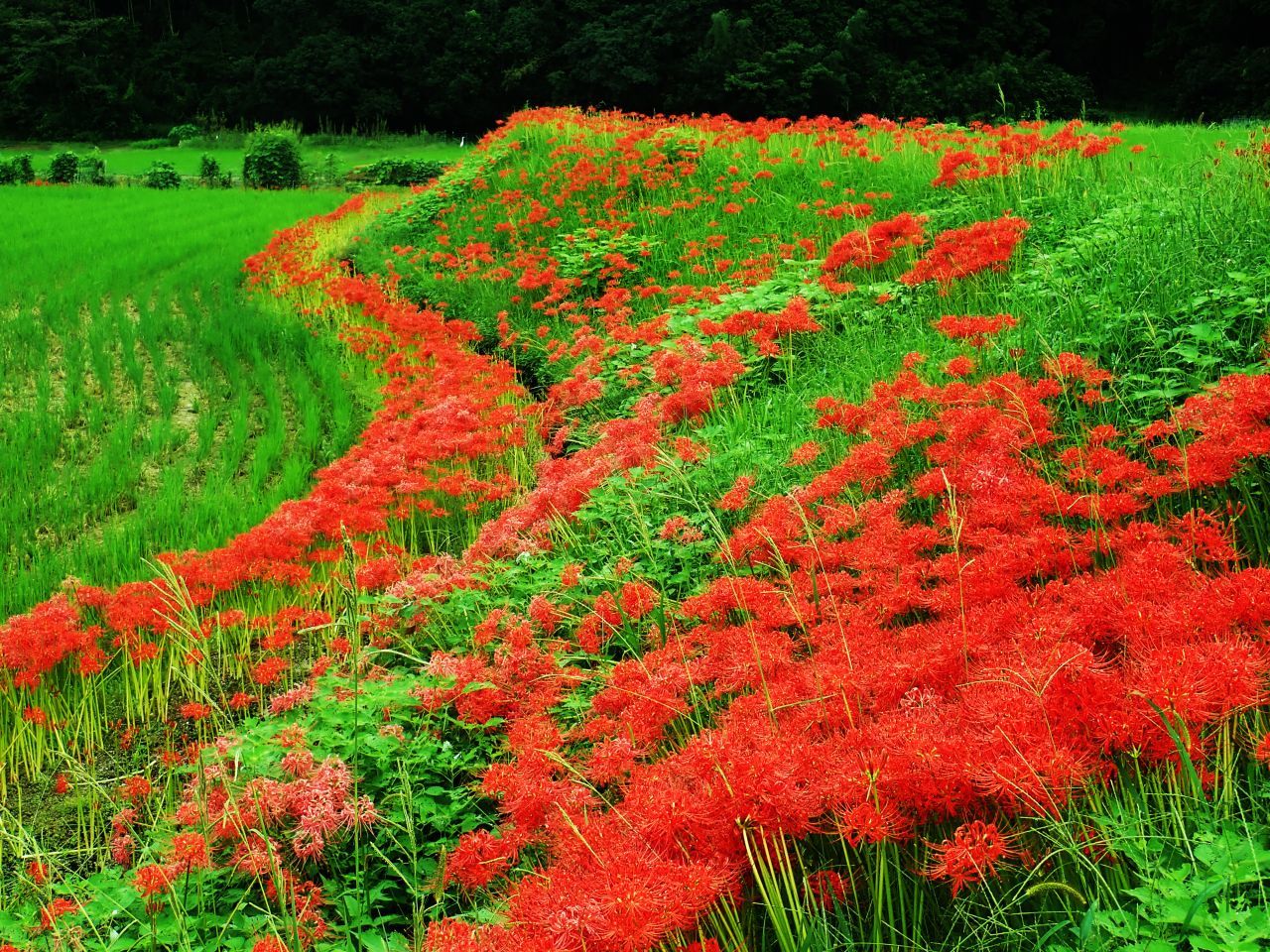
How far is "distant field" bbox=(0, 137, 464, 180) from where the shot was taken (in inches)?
952

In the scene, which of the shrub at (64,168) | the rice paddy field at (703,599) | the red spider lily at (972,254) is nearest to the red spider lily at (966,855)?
the rice paddy field at (703,599)

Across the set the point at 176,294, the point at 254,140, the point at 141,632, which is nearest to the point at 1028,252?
the point at 141,632

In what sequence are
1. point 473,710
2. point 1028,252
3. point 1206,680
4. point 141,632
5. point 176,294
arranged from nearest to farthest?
1. point 1206,680
2. point 473,710
3. point 141,632
4. point 1028,252
5. point 176,294

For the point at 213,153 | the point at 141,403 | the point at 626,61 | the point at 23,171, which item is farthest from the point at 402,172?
the point at 141,403

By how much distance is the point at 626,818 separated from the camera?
6.18 feet

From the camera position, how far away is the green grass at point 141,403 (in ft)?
16.4

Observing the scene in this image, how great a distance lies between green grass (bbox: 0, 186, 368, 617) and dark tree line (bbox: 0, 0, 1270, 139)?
1583 cm

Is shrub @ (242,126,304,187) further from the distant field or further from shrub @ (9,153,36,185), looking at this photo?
shrub @ (9,153,36,185)

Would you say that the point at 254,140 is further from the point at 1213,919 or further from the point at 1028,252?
the point at 1213,919

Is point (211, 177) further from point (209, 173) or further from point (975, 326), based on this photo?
point (975, 326)

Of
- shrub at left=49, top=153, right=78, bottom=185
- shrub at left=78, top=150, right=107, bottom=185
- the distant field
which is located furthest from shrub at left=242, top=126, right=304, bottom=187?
shrub at left=49, top=153, right=78, bottom=185

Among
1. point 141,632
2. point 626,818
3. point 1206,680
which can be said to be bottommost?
point 141,632

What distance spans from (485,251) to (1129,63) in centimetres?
2610

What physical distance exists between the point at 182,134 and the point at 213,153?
3228 millimetres
